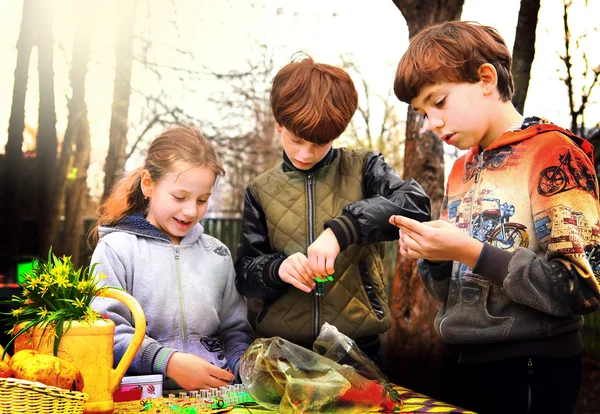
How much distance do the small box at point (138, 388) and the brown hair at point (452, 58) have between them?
115cm

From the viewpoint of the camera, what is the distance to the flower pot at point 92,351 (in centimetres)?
146

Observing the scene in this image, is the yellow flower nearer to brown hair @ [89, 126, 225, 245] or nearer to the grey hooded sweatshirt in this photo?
the grey hooded sweatshirt

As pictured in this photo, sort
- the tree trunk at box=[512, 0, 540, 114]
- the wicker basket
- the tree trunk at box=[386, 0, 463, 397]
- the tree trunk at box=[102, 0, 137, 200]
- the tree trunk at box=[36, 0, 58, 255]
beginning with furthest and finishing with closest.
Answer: the tree trunk at box=[102, 0, 137, 200] → the tree trunk at box=[36, 0, 58, 255] → the tree trunk at box=[512, 0, 540, 114] → the tree trunk at box=[386, 0, 463, 397] → the wicker basket

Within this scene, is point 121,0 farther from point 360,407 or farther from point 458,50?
point 360,407

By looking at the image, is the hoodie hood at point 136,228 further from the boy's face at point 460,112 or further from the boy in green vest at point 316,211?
the boy's face at point 460,112

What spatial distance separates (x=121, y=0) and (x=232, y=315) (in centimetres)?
676

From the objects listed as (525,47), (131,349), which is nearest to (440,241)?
(131,349)

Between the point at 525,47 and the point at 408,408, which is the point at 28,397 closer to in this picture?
the point at 408,408

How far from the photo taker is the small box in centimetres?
170

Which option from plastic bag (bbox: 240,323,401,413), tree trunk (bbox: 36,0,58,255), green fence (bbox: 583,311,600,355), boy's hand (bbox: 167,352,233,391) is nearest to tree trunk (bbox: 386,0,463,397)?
green fence (bbox: 583,311,600,355)

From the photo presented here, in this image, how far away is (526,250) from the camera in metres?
1.72

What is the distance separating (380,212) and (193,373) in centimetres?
76

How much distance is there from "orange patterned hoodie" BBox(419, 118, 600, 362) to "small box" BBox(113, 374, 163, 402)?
87 cm

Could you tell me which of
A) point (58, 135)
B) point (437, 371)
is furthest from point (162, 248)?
point (58, 135)
